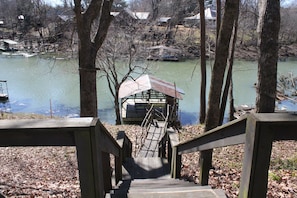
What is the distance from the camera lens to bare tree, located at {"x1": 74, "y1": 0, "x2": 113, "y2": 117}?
5219 mm

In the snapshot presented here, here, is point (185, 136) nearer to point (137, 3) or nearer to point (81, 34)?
point (81, 34)

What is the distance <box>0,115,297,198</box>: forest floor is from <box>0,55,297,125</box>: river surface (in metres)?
10.6

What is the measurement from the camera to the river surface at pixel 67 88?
763 inches

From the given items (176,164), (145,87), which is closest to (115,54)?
(145,87)

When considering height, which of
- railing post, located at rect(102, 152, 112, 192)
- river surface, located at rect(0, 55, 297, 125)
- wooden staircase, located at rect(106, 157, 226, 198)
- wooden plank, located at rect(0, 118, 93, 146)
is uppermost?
wooden plank, located at rect(0, 118, 93, 146)

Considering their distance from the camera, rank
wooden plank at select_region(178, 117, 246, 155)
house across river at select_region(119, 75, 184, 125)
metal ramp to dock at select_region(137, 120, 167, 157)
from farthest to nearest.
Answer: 1. house across river at select_region(119, 75, 184, 125)
2. metal ramp to dock at select_region(137, 120, 167, 157)
3. wooden plank at select_region(178, 117, 246, 155)

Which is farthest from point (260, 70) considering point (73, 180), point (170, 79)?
point (170, 79)

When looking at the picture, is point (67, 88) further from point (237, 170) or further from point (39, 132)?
point (39, 132)

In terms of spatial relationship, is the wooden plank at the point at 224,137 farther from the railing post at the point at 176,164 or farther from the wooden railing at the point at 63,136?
the railing post at the point at 176,164

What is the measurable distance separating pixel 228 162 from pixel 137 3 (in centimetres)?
2783

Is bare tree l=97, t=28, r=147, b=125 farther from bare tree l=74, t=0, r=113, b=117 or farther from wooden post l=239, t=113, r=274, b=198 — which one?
wooden post l=239, t=113, r=274, b=198

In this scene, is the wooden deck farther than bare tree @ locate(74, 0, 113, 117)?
No

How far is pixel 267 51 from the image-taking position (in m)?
5.17

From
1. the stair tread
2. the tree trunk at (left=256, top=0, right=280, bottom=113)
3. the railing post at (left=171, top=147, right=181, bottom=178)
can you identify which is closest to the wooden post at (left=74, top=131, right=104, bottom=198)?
the stair tread
